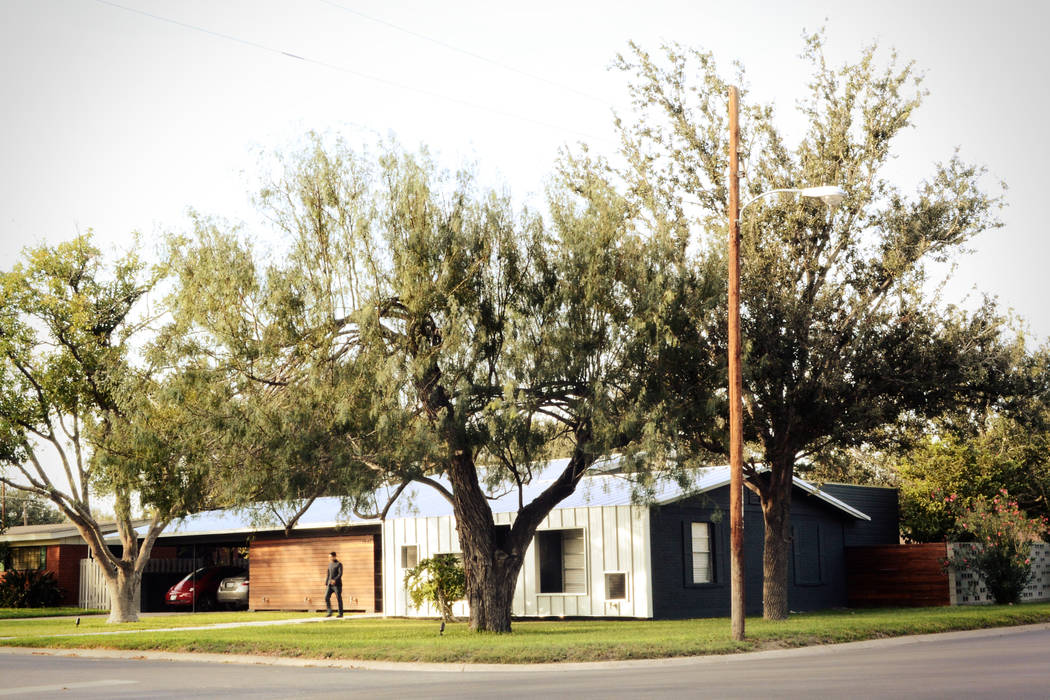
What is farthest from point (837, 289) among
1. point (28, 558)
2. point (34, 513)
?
point (34, 513)

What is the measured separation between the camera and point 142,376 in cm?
1825

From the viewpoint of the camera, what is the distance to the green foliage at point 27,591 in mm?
39781

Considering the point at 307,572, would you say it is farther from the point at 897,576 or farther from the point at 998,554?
the point at 998,554

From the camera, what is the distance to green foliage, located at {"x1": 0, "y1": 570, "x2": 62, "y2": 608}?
39.8m

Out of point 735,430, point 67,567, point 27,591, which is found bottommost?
point 27,591

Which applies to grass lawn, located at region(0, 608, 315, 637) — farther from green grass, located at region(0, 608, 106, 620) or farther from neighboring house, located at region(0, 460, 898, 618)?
neighboring house, located at region(0, 460, 898, 618)

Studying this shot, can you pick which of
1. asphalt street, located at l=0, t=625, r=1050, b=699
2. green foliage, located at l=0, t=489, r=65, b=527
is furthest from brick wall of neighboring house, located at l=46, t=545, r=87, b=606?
green foliage, located at l=0, t=489, r=65, b=527

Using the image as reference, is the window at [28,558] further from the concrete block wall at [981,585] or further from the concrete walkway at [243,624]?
the concrete block wall at [981,585]

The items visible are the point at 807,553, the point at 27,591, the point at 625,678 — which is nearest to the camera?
the point at 625,678

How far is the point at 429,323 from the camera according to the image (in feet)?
59.1

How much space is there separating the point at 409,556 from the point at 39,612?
14283mm

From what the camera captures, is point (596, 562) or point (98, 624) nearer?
point (596, 562)

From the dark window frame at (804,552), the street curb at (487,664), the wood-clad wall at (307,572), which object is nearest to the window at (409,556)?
the wood-clad wall at (307,572)

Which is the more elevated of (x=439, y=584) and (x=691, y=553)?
(x=691, y=553)
